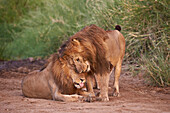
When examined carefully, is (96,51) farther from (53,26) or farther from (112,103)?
(53,26)

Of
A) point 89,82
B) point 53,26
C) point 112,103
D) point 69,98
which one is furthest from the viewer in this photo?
point 53,26

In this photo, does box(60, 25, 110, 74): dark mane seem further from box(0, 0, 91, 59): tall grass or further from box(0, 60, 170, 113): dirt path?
box(0, 0, 91, 59): tall grass

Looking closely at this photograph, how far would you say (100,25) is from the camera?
793cm

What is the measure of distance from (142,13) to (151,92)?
2111mm

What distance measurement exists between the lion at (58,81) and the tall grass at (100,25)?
1.79 m

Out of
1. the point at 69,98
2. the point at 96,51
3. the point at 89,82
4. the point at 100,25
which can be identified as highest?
the point at 96,51

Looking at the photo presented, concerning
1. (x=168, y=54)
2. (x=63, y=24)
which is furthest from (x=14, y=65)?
(x=168, y=54)

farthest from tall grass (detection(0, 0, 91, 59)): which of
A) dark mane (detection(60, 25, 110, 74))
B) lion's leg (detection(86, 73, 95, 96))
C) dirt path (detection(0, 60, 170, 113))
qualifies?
dark mane (detection(60, 25, 110, 74))

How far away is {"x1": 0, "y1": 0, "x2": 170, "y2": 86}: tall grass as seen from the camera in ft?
20.2

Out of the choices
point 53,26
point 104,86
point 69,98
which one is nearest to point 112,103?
point 104,86

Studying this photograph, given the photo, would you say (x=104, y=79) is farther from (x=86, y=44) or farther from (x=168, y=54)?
(x=168, y=54)

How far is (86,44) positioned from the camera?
4.05 metres

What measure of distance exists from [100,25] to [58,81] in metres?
3.74

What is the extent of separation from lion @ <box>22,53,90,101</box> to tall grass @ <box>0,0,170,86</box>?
179 centimetres
